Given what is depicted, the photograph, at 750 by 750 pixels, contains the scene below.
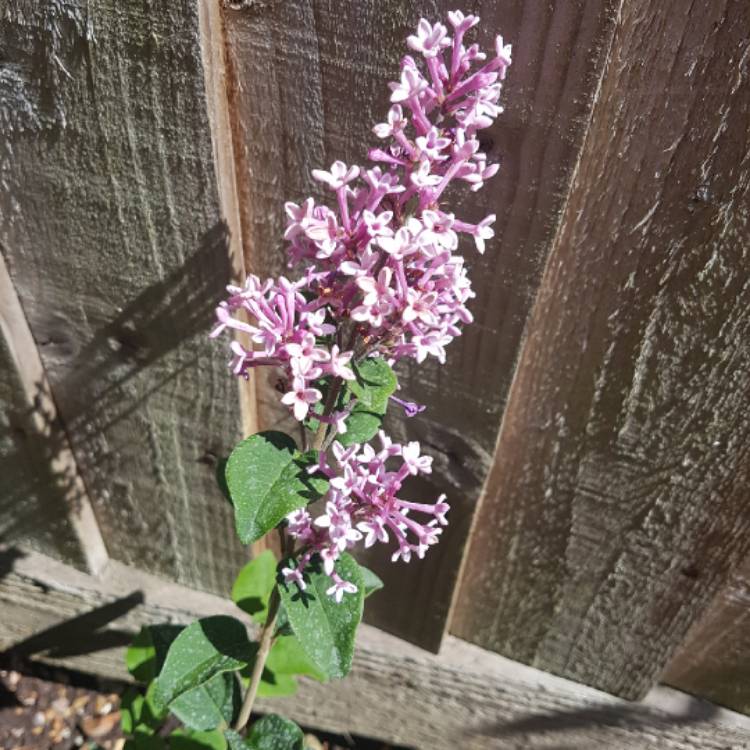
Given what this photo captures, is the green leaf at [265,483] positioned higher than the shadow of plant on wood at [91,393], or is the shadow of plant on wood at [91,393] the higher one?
the shadow of plant on wood at [91,393]

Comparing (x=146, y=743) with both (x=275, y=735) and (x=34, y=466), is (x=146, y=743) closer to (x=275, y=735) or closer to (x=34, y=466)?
(x=275, y=735)

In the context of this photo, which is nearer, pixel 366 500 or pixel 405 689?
pixel 366 500

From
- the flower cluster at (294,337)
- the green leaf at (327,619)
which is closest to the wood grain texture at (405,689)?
the green leaf at (327,619)

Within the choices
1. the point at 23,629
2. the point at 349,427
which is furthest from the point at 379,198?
the point at 23,629

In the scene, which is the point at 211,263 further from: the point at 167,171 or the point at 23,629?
the point at 23,629

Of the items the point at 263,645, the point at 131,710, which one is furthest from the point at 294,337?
the point at 131,710

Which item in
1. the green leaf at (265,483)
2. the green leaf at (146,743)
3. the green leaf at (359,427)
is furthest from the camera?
the green leaf at (146,743)

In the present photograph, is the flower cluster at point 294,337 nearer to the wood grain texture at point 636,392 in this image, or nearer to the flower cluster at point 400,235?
the flower cluster at point 400,235

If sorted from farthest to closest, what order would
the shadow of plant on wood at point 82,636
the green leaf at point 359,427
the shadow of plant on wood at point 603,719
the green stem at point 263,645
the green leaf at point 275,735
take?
the shadow of plant on wood at point 82,636 < the shadow of plant on wood at point 603,719 < the green leaf at point 275,735 < the green stem at point 263,645 < the green leaf at point 359,427
